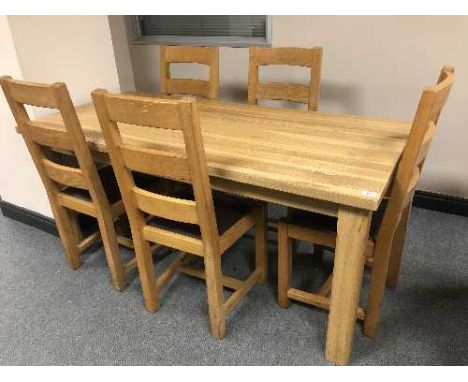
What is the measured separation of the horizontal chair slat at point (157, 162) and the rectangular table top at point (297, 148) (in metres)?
0.14

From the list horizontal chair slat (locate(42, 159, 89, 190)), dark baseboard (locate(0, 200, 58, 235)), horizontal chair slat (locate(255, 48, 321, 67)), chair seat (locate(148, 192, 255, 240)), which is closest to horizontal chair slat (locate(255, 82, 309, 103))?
horizontal chair slat (locate(255, 48, 321, 67))

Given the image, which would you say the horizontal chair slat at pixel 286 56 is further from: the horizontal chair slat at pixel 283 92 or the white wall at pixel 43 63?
the white wall at pixel 43 63

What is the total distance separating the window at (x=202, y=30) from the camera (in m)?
2.65

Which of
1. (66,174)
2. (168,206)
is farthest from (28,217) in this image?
(168,206)

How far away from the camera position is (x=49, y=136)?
1661mm

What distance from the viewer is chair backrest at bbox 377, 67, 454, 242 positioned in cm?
114

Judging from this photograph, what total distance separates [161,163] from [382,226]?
2.64ft

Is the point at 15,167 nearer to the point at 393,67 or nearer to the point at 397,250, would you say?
the point at 397,250

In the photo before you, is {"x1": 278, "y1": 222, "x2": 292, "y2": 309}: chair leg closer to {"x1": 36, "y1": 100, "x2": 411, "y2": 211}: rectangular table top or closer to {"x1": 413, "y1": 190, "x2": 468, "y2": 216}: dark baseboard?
{"x1": 36, "y1": 100, "x2": 411, "y2": 211}: rectangular table top

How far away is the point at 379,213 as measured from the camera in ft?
5.24

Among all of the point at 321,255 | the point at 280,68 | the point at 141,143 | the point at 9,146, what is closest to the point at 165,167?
the point at 141,143

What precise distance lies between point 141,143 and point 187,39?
164cm
